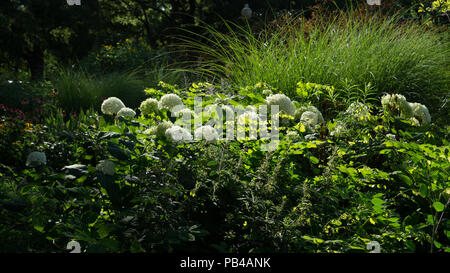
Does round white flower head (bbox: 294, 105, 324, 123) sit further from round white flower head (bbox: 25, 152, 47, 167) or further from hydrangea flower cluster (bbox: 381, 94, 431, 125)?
round white flower head (bbox: 25, 152, 47, 167)

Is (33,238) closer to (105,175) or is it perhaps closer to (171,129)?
(105,175)

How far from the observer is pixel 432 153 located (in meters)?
2.02

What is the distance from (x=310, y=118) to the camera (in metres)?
2.60

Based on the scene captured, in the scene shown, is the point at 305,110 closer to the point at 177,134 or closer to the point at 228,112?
the point at 228,112

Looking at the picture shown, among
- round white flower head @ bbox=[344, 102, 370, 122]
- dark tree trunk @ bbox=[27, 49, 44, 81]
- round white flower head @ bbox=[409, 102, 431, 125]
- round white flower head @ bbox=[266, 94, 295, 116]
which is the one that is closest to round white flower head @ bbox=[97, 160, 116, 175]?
round white flower head @ bbox=[266, 94, 295, 116]

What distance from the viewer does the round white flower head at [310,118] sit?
8.50 feet

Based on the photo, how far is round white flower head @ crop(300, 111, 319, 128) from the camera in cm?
259

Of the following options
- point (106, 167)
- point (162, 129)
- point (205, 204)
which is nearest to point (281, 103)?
point (162, 129)

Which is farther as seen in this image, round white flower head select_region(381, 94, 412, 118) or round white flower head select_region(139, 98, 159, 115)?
round white flower head select_region(381, 94, 412, 118)

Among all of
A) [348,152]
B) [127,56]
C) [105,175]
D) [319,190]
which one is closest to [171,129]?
[105,175]

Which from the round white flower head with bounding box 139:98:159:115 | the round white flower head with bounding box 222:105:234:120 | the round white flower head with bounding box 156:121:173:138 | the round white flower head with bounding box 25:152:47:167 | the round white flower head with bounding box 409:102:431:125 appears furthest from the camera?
the round white flower head with bounding box 409:102:431:125

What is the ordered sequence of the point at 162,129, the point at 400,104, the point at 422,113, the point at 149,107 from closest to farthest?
the point at 162,129 < the point at 149,107 < the point at 400,104 < the point at 422,113
